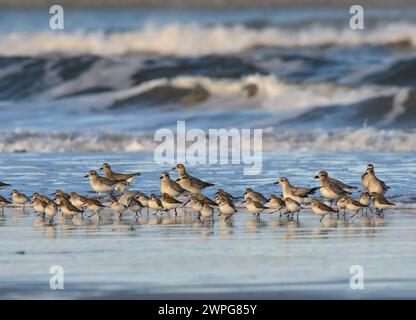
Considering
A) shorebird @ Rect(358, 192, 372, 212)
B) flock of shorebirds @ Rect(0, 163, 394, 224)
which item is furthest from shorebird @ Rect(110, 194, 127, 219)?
shorebird @ Rect(358, 192, 372, 212)

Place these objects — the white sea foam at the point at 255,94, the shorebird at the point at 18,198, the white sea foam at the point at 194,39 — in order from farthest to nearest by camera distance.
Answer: the white sea foam at the point at 194,39, the white sea foam at the point at 255,94, the shorebird at the point at 18,198

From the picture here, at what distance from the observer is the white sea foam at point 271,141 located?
21.2m

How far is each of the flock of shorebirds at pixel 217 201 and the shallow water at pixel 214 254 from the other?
0.15 m

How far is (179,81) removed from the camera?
32.1 meters

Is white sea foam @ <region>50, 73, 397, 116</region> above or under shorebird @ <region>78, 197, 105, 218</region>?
above

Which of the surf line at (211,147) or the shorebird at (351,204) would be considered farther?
the surf line at (211,147)

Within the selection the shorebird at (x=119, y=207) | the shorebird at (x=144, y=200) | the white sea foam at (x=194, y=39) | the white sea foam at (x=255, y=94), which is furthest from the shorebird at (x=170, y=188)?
the white sea foam at (x=194, y=39)

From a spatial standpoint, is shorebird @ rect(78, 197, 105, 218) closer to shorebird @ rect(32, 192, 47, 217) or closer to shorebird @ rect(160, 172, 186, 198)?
shorebird @ rect(32, 192, 47, 217)

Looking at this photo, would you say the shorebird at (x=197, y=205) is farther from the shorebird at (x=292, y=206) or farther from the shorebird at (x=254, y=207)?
the shorebird at (x=292, y=206)

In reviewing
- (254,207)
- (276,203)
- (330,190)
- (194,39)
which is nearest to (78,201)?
(254,207)

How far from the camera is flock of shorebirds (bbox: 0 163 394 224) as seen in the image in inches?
559

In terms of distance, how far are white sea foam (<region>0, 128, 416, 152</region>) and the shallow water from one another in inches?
167

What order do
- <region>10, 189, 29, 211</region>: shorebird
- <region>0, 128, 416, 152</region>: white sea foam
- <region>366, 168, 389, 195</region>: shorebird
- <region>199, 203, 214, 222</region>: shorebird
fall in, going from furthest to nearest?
1. <region>0, 128, 416, 152</region>: white sea foam
2. <region>10, 189, 29, 211</region>: shorebird
3. <region>366, 168, 389, 195</region>: shorebird
4. <region>199, 203, 214, 222</region>: shorebird
